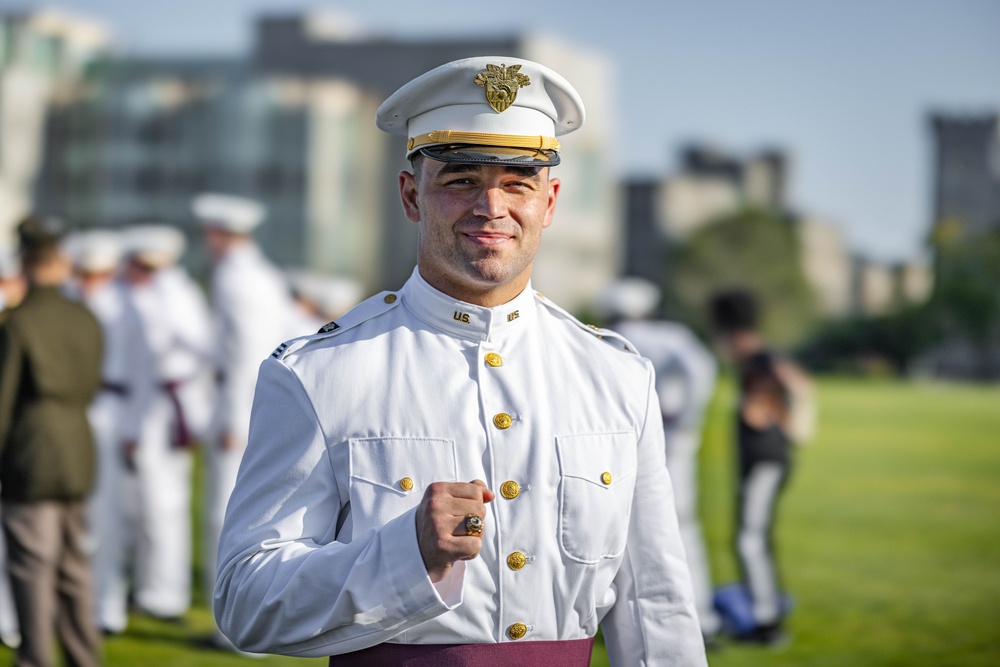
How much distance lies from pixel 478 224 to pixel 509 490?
48 centimetres

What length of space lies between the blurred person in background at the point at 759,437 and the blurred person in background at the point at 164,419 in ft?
10.4

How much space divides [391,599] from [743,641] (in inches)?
253

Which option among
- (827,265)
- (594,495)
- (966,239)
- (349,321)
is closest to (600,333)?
(594,495)

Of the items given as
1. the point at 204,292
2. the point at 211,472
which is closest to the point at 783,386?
the point at 211,472

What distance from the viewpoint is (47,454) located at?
20.2 feet

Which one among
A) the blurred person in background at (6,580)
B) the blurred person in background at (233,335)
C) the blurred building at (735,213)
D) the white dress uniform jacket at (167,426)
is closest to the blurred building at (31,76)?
the blurred building at (735,213)

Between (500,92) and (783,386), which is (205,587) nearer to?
(783,386)

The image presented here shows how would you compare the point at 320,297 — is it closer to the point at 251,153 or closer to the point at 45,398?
the point at 45,398

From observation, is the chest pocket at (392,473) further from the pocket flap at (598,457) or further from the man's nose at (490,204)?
the man's nose at (490,204)

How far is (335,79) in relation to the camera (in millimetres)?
79312

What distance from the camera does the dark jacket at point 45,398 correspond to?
19.9 feet

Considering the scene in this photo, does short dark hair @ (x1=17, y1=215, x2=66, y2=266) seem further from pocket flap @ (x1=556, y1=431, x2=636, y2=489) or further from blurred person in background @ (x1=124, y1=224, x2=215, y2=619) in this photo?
pocket flap @ (x1=556, y1=431, x2=636, y2=489)

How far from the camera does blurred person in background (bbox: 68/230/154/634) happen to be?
8109mm

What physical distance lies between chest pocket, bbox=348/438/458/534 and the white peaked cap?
19.5ft
